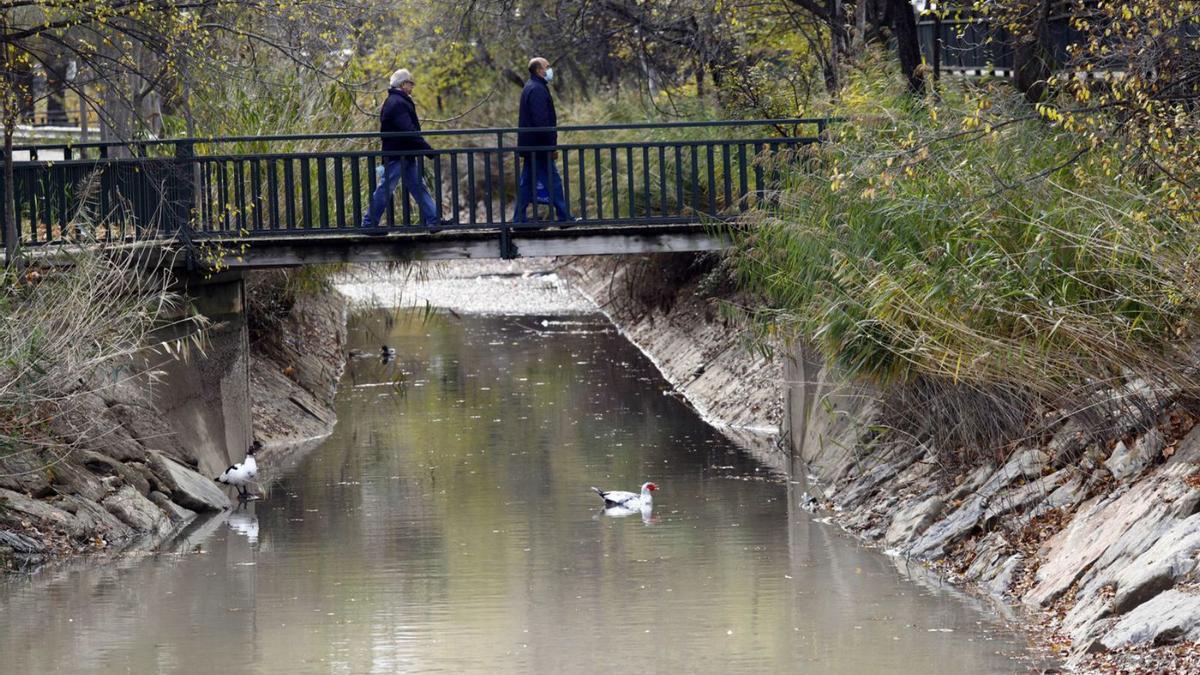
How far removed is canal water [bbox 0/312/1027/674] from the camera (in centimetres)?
1115

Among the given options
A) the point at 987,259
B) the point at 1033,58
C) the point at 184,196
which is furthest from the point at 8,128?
the point at 1033,58

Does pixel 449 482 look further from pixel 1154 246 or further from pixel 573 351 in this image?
pixel 573 351

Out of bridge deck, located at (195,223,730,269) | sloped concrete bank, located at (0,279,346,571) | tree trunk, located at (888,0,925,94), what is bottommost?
sloped concrete bank, located at (0,279,346,571)

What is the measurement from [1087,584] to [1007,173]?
13.7ft

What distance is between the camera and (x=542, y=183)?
61.8 feet

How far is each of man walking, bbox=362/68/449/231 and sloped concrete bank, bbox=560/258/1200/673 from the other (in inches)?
161

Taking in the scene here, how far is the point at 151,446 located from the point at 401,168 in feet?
12.4

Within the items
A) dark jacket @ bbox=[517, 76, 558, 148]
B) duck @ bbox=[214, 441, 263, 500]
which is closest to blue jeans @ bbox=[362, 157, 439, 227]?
dark jacket @ bbox=[517, 76, 558, 148]

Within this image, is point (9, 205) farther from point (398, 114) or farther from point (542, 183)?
point (542, 183)

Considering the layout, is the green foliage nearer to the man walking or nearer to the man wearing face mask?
the man wearing face mask

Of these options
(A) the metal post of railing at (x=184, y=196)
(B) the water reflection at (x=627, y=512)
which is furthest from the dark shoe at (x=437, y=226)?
(B) the water reflection at (x=627, y=512)

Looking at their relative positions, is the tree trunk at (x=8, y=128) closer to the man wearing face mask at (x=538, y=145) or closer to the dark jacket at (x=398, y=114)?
the dark jacket at (x=398, y=114)

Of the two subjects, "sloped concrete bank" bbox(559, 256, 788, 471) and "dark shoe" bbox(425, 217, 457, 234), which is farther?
"sloped concrete bank" bbox(559, 256, 788, 471)

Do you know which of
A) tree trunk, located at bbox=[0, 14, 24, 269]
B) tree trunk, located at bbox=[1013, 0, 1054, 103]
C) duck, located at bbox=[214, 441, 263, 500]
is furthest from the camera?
duck, located at bbox=[214, 441, 263, 500]
